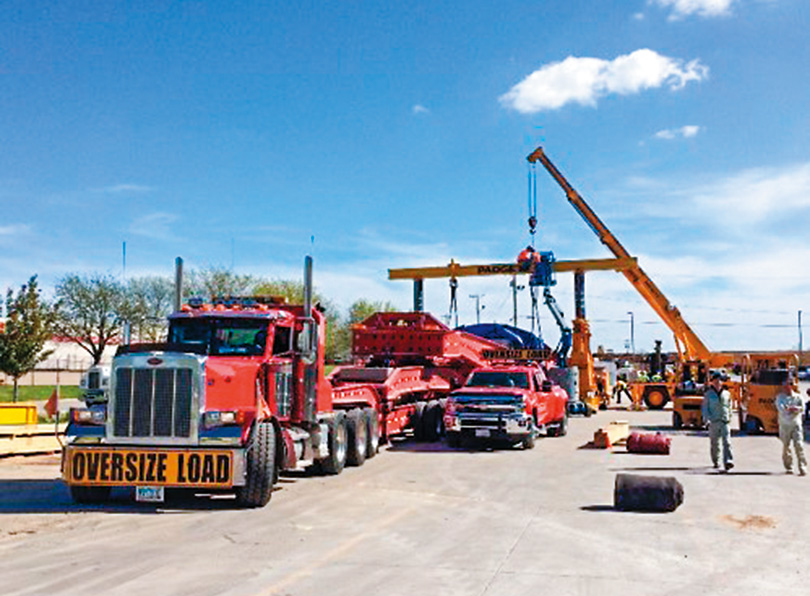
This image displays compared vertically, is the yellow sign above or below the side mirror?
above

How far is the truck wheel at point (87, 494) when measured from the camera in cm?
1163

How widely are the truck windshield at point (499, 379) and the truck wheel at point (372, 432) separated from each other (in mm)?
3779

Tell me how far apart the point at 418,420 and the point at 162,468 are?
11.4 m

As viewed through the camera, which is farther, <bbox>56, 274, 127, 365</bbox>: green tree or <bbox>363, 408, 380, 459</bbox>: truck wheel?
<bbox>56, 274, 127, 365</bbox>: green tree

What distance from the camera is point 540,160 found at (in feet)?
138

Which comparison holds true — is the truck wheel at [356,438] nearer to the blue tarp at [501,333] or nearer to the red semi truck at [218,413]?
the red semi truck at [218,413]

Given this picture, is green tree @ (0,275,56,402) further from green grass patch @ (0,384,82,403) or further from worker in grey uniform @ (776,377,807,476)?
worker in grey uniform @ (776,377,807,476)

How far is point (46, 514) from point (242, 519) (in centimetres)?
259

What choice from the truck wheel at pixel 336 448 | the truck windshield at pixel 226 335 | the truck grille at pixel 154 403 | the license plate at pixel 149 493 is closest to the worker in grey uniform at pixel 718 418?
the truck wheel at pixel 336 448

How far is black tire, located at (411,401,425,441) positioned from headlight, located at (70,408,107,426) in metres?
11.1

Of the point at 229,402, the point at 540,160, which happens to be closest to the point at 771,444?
the point at 229,402

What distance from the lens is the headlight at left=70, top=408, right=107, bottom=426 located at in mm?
11250

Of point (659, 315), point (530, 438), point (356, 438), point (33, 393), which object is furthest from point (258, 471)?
point (33, 393)

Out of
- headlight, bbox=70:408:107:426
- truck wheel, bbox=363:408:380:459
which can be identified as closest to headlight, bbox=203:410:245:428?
headlight, bbox=70:408:107:426
